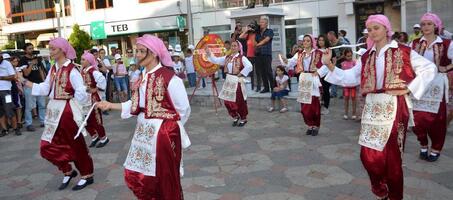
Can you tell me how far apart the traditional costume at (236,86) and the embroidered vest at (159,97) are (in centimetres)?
461

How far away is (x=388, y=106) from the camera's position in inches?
149

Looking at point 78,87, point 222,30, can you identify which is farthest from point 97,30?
point 78,87

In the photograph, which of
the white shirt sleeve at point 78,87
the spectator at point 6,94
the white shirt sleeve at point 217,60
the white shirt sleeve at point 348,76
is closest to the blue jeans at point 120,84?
the spectator at point 6,94

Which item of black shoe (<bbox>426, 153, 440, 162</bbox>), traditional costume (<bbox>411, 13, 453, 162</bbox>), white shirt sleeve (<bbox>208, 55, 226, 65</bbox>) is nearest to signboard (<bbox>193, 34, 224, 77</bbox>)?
white shirt sleeve (<bbox>208, 55, 226, 65</bbox>)

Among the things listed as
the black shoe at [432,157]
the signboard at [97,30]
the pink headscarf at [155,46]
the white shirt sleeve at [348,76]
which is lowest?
the black shoe at [432,157]

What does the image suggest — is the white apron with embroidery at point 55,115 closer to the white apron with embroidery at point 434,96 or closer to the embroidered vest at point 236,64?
the embroidered vest at point 236,64

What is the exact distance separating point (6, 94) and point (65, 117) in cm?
460

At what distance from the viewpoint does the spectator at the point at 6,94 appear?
8.98 metres

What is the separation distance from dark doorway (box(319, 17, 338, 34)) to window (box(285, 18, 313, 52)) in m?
0.47

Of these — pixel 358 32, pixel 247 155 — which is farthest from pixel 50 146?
pixel 358 32

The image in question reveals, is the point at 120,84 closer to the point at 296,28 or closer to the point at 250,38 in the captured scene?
the point at 250,38

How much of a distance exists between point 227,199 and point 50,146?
7.12 ft

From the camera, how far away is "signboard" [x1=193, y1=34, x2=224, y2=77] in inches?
364

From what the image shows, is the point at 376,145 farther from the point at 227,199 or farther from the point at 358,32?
the point at 358,32
